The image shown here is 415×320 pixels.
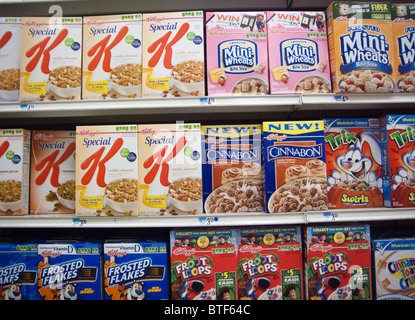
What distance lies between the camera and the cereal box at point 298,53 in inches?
56.8

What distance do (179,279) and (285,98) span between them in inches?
42.7

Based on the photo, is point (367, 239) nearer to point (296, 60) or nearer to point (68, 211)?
point (296, 60)

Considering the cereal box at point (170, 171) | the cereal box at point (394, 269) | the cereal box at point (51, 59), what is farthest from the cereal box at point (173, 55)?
the cereal box at point (394, 269)

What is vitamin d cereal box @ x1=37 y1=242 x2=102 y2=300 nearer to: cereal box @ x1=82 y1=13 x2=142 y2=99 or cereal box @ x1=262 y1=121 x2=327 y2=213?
cereal box @ x1=82 y1=13 x2=142 y2=99

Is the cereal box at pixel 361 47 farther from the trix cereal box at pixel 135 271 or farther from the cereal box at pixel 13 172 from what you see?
the cereal box at pixel 13 172

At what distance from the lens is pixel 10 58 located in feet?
4.86

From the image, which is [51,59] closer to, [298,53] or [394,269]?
[298,53]

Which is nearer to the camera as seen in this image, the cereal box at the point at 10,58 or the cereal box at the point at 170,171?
the cereal box at the point at 170,171

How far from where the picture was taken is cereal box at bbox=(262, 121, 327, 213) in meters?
1.38

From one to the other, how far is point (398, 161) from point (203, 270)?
1175 millimetres

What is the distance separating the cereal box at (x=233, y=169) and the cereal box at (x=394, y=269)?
0.66 m

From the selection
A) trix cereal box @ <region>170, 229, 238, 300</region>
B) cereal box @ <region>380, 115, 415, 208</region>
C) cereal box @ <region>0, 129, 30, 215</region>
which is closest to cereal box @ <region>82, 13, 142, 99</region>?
cereal box @ <region>0, 129, 30, 215</region>

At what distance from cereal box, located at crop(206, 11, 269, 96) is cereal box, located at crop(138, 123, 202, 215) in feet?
1.01

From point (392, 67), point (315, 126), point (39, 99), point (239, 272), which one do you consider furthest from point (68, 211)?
point (392, 67)
